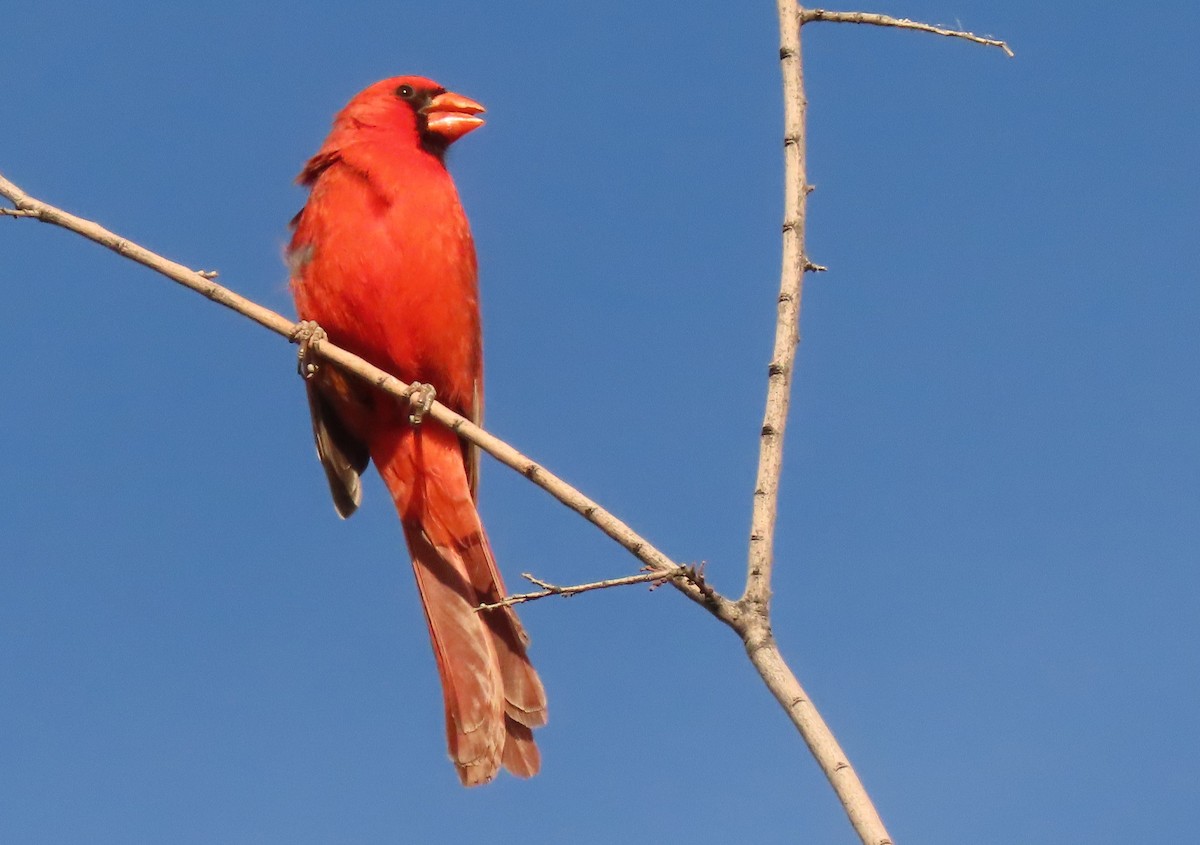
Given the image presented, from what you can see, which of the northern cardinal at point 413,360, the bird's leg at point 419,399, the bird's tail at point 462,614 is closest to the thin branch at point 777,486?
the bird's leg at point 419,399

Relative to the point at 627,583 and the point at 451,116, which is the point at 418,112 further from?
the point at 627,583

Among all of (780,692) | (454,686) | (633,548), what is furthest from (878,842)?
(454,686)

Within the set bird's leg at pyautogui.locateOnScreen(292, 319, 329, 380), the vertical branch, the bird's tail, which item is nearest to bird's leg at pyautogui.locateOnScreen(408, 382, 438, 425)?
bird's leg at pyautogui.locateOnScreen(292, 319, 329, 380)

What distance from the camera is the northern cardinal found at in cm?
447

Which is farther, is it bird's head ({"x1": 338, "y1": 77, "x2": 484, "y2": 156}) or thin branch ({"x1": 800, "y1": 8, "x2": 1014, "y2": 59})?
bird's head ({"x1": 338, "y1": 77, "x2": 484, "y2": 156})

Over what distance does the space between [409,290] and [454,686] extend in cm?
130

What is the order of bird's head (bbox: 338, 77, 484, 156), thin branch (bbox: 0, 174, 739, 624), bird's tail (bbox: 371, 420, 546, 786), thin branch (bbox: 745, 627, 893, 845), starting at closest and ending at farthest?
thin branch (bbox: 745, 627, 893, 845)
thin branch (bbox: 0, 174, 739, 624)
bird's tail (bbox: 371, 420, 546, 786)
bird's head (bbox: 338, 77, 484, 156)

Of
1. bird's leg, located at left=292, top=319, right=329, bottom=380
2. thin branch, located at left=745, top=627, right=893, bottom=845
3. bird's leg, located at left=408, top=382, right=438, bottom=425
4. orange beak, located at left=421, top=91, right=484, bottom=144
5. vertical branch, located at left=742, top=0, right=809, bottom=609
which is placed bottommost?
thin branch, located at left=745, top=627, right=893, bottom=845

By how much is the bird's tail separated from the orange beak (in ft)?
3.88

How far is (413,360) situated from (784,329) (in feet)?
7.72

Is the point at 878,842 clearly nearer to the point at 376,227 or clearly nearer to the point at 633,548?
the point at 633,548

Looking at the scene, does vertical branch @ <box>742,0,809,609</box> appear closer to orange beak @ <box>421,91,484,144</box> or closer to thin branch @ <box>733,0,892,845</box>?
thin branch @ <box>733,0,892,845</box>

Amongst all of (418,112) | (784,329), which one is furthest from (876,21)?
(418,112)

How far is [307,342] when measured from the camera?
14.5ft
